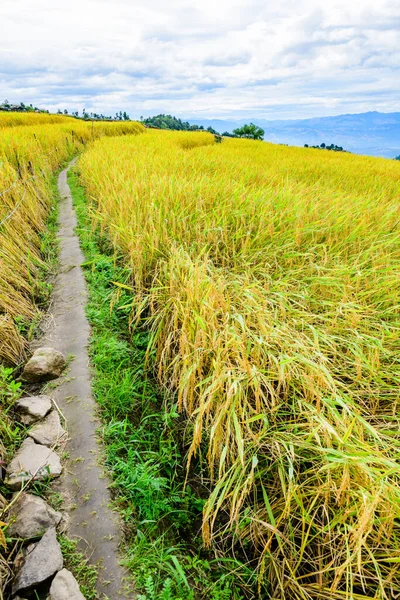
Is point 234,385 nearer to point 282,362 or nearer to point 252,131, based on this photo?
point 282,362

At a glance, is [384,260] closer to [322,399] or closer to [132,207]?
[322,399]

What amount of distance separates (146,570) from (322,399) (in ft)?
3.34

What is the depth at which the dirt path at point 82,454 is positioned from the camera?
135cm

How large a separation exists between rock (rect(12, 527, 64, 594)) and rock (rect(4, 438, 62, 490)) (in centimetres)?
29

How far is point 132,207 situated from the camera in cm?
355

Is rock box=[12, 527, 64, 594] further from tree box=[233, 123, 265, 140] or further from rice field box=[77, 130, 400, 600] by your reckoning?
tree box=[233, 123, 265, 140]

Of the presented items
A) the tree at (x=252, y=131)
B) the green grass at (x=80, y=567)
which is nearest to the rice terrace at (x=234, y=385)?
the green grass at (x=80, y=567)

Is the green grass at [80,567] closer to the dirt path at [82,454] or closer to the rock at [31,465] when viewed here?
the dirt path at [82,454]

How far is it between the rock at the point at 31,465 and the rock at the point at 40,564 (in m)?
0.29

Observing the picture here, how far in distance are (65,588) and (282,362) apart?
122 centimetres

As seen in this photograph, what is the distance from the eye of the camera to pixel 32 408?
1854mm

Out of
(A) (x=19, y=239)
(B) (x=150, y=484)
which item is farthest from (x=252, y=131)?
(B) (x=150, y=484)

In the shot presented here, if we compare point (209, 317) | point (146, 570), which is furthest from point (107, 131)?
point (146, 570)

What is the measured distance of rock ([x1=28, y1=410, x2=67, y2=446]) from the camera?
68.2 inches
